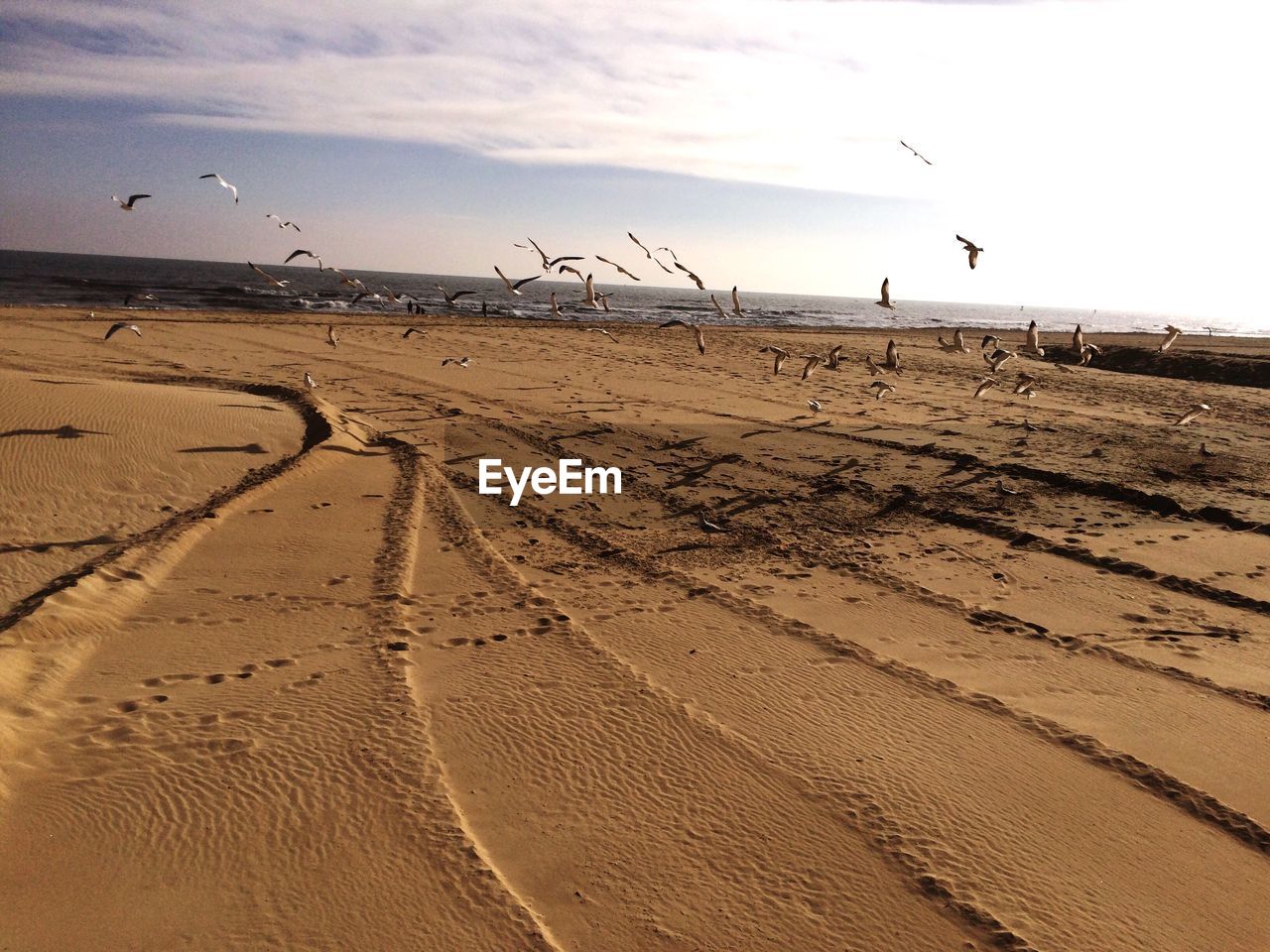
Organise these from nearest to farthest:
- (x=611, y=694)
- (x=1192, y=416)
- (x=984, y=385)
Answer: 1. (x=611, y=694)
2. (x=984, y=385)
3. (x=1192, y=416)

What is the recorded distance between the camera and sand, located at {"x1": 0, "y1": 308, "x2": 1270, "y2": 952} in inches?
147

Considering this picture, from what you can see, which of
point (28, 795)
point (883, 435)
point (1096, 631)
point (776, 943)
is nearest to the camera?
point (776, 943)

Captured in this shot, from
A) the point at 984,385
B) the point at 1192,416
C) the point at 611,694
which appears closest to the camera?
the point at 611,694

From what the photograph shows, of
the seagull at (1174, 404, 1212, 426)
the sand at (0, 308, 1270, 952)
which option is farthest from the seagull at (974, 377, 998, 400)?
the seagull at (1174, 404, 1212, 426)

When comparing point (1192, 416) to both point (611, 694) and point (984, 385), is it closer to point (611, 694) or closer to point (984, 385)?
point (984, 385)

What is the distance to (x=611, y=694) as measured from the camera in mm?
5453

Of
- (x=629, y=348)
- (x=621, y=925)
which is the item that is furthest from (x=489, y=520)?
(x=629, y=348)

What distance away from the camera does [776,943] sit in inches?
139

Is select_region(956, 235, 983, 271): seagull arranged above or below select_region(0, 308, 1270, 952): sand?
above

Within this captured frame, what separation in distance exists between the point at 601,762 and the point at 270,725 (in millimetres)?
1983

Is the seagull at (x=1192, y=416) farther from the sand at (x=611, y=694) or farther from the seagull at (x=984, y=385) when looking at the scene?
the sand at (x=611, y=694)

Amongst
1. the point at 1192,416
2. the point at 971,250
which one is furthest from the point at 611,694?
the point at 1192,416

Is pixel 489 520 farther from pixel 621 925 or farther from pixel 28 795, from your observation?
pixel 621 925

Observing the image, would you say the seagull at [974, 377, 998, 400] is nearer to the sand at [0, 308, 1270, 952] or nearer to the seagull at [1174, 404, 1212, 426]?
the sand at [0, 308, 1270, 952]
